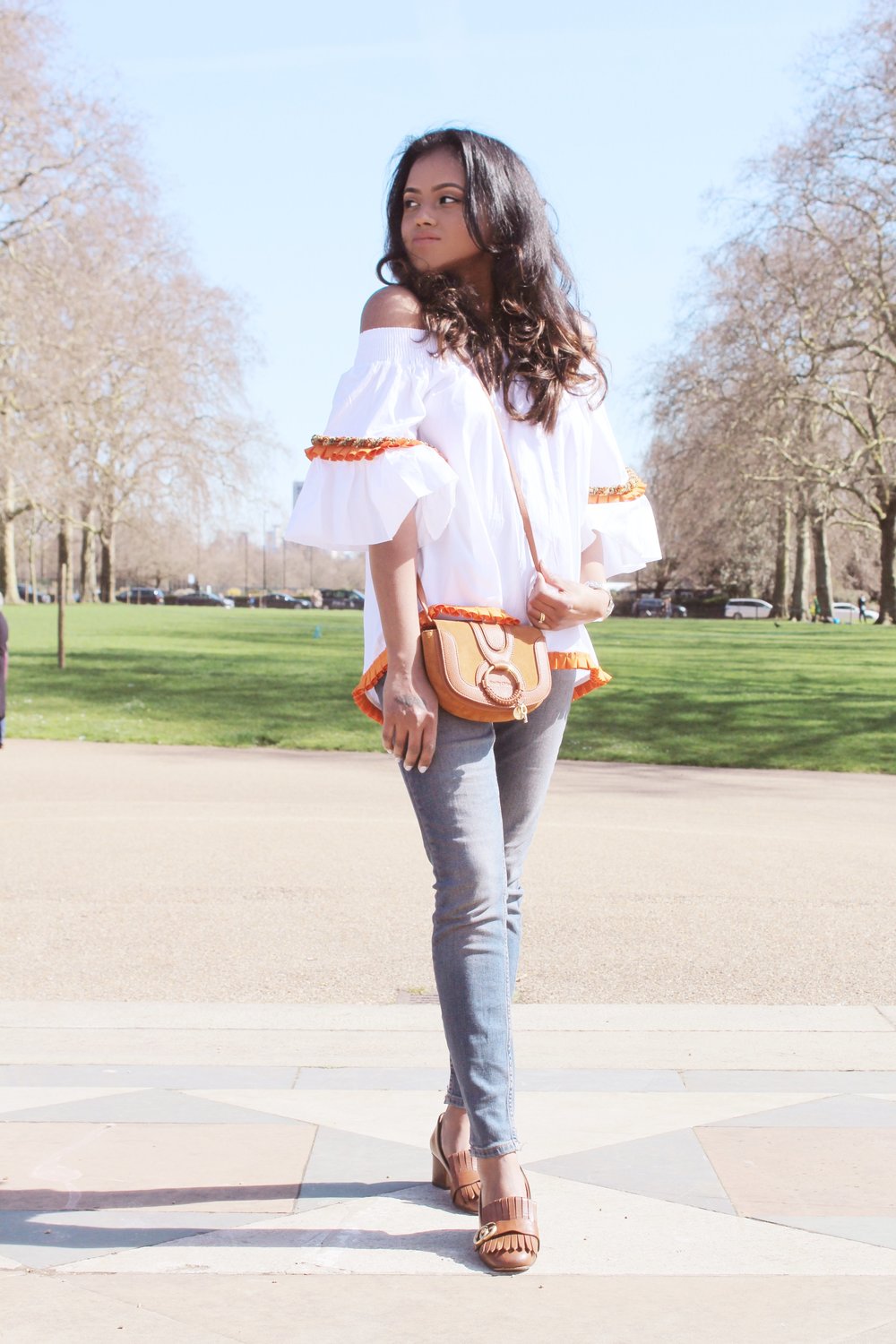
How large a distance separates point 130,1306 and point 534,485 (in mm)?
1658

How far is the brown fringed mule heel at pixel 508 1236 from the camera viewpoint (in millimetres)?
2879

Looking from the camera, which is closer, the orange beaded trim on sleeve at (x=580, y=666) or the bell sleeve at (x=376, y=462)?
the bell sleeve at (x=376, y=462)

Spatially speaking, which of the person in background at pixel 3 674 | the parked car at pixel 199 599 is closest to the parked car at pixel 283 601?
the parked car at pixel 199 599

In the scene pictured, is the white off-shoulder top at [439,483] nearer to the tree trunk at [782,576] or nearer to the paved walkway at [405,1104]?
the paved walkway at [405,1104]

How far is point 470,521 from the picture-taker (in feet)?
10.1

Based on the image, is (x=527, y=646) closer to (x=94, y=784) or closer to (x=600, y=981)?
(x=600, y=981)

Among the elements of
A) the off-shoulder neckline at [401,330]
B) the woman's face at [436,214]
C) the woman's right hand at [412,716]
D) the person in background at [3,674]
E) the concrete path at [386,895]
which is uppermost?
the woman's face at [436,214]

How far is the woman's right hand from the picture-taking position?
297cm

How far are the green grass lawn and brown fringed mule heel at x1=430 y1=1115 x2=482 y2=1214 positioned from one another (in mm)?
11175

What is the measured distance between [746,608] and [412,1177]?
9569 cm

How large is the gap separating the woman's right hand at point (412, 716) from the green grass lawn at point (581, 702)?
37.7 ft

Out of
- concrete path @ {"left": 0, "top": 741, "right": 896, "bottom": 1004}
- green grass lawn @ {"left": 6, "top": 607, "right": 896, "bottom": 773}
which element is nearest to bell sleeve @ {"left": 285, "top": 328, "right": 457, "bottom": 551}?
concrete path @ {"left": 0, "top": 741, "right": 896, "bottom": 1004}

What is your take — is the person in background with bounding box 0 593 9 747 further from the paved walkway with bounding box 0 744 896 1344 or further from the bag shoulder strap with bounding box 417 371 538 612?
the bag shoulder strap with bounding box 417 371 538 612

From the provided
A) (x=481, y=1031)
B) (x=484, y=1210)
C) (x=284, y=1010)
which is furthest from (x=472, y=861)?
(x=284, y=1010)
